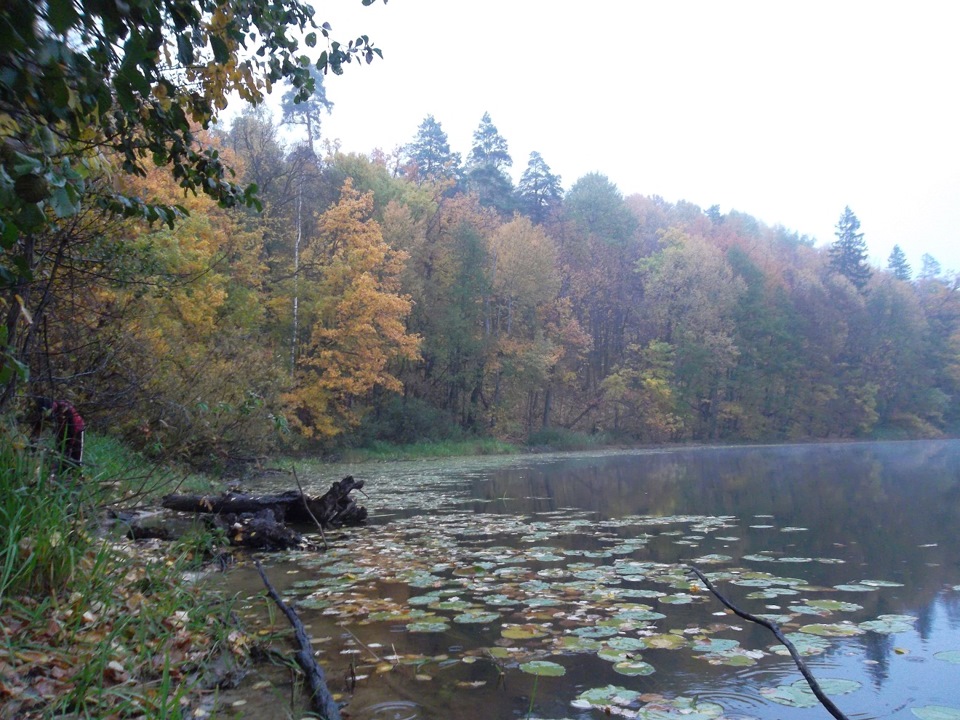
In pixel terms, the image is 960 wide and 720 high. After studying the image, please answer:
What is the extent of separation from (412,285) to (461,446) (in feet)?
23.9

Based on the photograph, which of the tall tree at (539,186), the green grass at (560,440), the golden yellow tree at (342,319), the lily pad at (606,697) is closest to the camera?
the lily pad at (606,697)

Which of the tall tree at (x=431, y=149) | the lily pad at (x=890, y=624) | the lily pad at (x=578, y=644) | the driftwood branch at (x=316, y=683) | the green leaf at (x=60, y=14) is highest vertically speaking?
the tall tree at (x=431, y=149)

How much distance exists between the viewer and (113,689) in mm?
2643

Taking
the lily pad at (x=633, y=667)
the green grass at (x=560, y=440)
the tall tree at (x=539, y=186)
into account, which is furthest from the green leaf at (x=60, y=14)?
the tall tree at (x=539, y=186)

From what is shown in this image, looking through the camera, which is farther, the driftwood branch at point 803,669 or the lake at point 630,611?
the lake at point 630,611

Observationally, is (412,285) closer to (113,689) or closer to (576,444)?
(576,444)

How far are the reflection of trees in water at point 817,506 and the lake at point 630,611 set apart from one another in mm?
55

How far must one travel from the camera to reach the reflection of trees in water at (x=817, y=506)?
6301mm

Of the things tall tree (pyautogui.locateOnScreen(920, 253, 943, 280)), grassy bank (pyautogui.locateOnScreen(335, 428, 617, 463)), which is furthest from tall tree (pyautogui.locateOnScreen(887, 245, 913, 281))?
grassy bank (pyautogui.locateOnScreen(335, 428, 617, 463))

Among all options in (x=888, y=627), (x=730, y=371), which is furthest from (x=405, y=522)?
(x=730, y=371)

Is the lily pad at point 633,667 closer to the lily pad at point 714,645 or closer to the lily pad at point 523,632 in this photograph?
the lily pad at point 714,645

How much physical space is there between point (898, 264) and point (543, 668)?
88.0 meters

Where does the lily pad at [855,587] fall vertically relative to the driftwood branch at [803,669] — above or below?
below

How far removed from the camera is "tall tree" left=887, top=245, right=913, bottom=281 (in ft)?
250
